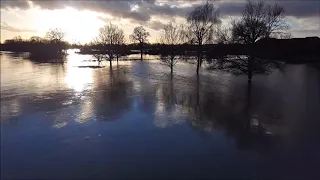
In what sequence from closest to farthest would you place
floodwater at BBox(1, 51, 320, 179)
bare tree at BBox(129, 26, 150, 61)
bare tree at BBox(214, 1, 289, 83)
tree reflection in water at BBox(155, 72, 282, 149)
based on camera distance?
floodwater at BBox(1, 51, 320, 179), tree reflection in water at BBox(155, 72, 282, 149), bare tree at BBox(214, 1, 289, 83), bare tree at BBox(129, 26, 150, 61)

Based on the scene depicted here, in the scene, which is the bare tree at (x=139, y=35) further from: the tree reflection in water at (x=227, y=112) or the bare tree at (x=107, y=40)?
the tree reflection in water at (x=227, y=112)

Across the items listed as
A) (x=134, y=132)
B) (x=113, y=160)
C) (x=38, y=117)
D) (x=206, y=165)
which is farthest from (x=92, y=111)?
(x=206, y=165)

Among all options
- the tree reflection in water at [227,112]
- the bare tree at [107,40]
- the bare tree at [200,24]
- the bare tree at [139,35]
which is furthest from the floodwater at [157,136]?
the bare tree at [139,35]

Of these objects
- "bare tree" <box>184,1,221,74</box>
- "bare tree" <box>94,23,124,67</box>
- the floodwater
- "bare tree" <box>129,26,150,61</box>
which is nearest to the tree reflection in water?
the floodwater

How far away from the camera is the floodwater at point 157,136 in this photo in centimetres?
787

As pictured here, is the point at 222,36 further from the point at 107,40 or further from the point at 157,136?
the point at 107,40

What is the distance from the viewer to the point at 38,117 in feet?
41.7

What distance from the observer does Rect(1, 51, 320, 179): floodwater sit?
7871 mm

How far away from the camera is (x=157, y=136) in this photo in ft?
34.7

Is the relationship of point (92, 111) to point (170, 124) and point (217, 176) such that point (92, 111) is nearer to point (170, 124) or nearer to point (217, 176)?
point (170, 124)

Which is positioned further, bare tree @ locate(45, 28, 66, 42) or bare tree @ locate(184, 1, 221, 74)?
bare tree @ locate(45, 28, 66, 42)

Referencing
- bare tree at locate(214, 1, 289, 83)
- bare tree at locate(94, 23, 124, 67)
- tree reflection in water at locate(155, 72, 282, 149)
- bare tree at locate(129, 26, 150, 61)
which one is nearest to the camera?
tree reflection in water at locate(155, 72, 282, 149)

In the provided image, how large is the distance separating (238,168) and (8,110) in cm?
1169

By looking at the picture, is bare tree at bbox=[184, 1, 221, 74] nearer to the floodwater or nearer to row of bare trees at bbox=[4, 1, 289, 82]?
row of bare trees at bbox=[4, 1, 289, 82]
